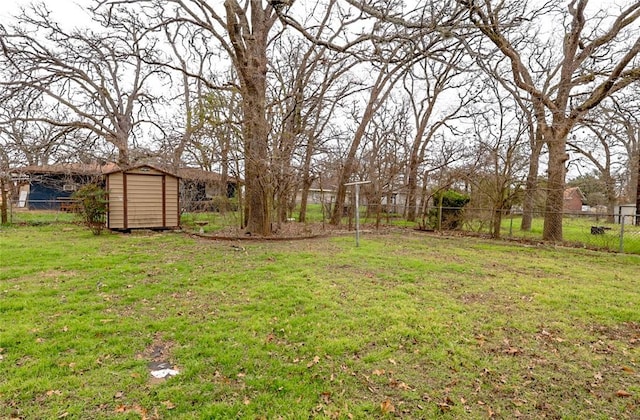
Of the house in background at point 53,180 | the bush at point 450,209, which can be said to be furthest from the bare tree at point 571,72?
the house in background at point 53,180

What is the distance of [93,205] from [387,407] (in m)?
9.52

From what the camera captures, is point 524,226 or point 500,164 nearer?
point 500,164

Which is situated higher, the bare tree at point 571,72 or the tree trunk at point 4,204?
the bare tree at point 571,72

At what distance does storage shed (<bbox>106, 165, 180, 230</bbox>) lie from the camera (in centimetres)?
955

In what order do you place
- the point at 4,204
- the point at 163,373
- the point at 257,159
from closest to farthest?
the point at 163,373 < the point at 257,159 < the point at 4,204

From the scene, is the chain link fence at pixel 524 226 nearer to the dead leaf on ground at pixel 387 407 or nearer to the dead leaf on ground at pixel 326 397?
the dead leaf on ground at pixel 387 407

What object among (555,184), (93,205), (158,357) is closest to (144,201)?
(93,205)

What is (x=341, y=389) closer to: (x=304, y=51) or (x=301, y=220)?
(x=301, y=220)

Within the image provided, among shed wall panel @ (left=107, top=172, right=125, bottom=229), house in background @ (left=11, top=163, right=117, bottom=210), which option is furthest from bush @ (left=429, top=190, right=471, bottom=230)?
house in background @ (left=11, top=163, right=117, bottom=210)

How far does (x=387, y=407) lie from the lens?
7.07ft

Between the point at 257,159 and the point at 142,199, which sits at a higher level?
the point at 257,159

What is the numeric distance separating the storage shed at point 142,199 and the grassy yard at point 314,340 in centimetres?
376

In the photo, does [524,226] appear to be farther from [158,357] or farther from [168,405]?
[168,405]

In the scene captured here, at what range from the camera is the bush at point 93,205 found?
898 cm
